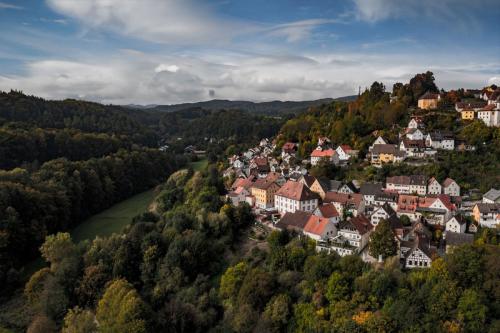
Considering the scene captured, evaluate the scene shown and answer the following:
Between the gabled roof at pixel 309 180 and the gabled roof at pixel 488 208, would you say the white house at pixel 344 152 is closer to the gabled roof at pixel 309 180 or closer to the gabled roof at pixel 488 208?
the gabled roof at pixel 309 180

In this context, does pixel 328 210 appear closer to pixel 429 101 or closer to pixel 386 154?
pixel 386 154

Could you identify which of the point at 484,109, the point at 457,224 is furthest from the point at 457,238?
the point at 484,109

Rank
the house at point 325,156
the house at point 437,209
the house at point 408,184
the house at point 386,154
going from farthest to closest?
the house at point 325,156
the house at point 386,154
the house at point 408,184
the house at point 437,209

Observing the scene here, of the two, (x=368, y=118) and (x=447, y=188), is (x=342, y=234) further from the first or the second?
(x=368, y=118)

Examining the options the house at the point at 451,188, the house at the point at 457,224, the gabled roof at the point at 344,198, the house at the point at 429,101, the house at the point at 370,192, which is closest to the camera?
the house at the point at 457,224

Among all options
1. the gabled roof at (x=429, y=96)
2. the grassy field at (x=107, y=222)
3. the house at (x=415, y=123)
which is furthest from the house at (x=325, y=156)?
the grassy field at (x=107, y=222)

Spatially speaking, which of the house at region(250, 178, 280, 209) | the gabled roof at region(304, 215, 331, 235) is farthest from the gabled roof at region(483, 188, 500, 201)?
the house at region(250, 178, 280, 209)

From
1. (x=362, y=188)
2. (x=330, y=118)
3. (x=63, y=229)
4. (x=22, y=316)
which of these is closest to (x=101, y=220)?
(x=63, y=229)
